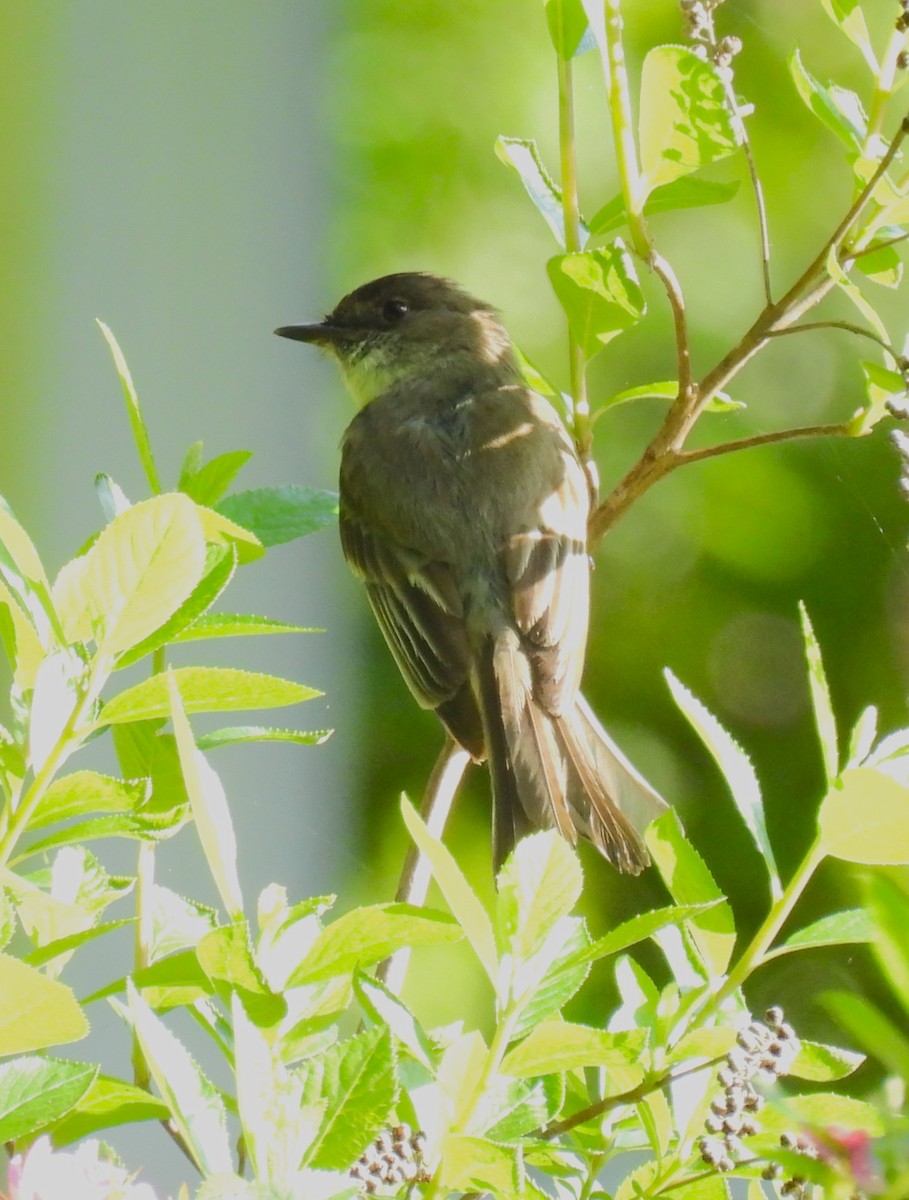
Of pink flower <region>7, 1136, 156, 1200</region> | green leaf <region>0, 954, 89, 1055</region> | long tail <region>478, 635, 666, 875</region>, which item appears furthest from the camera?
long tail <region>478, 635, 666, 875</region>

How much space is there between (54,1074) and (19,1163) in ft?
0.45

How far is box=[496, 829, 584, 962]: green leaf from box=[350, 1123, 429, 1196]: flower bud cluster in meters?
0.08

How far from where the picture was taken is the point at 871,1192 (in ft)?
1.04

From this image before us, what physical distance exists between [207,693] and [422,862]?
307mm

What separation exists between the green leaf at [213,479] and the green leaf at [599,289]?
0.22 m

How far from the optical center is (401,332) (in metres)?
2.34

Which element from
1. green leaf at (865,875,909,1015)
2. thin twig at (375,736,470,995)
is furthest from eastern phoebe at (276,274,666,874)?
green leaf at (865,875,909,1015)

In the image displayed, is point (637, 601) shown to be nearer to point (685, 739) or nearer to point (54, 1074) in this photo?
point (685, 739)

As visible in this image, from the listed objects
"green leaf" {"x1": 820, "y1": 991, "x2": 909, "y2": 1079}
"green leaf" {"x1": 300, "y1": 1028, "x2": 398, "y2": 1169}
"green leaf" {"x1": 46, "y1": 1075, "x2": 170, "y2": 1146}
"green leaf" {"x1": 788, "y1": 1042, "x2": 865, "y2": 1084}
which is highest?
"green leaf" {"x1": 820, "y1": 991, "x2": 909, "y2": 1079}

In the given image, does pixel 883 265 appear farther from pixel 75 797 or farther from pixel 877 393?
pixel 75 797

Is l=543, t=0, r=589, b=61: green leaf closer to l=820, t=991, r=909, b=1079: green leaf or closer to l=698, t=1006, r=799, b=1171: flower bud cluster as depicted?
l=698, t=1006, r=799, b=1171: flower bud cluster

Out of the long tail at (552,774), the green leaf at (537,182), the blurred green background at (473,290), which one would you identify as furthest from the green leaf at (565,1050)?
the blurred green background at (473,290)

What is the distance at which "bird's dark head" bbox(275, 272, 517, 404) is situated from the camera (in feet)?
7.54

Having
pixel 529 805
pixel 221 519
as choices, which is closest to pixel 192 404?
pixel 529 805
